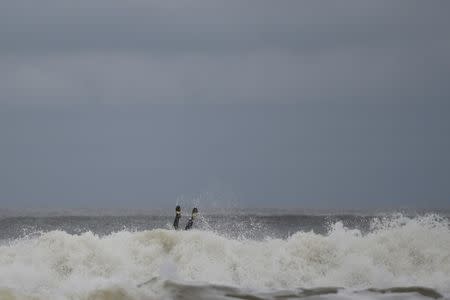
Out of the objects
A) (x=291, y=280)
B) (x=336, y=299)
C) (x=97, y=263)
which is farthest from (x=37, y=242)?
(x=336, y=299)

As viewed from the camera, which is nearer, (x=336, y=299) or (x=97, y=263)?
(x=336, y=299)

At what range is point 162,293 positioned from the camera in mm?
20016

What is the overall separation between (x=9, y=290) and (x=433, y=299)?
1043cm

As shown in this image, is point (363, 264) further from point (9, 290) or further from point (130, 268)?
point (9, 290)

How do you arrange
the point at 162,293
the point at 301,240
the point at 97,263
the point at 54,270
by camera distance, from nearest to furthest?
the point at 162,293 < the point at 54,270 < the point at 97,263 < the point at 301,240

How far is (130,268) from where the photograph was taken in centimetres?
2928

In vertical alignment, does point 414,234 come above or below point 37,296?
above

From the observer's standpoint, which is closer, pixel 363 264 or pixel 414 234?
pixel 363 264

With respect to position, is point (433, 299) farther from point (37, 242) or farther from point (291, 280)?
point (37, 242)

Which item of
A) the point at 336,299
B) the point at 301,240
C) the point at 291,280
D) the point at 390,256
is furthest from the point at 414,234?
the point at 336,299

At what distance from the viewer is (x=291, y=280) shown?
92.6 feet

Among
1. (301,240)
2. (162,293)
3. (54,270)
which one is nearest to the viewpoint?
(162,293)

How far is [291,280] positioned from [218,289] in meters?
7.75

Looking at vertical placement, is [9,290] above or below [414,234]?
below
